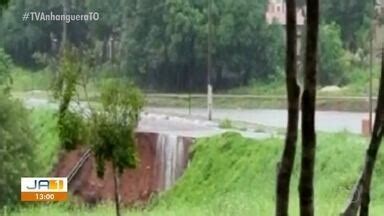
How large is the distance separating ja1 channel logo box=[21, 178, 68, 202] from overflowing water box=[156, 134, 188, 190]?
46.4 inches

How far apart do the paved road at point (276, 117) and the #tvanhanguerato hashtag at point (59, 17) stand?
3.94 ft

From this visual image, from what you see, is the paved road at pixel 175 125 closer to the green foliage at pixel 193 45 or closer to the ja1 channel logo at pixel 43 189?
the green foliage at pixel 193 45

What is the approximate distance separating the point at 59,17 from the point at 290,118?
34.2 ft

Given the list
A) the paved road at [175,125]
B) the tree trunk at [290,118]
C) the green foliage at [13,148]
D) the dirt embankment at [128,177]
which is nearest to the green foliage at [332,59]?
the paved road at [175,125]

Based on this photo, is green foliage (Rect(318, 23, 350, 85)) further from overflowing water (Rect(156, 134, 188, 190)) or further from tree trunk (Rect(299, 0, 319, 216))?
tree trunk (Rect(299, 0, 319, 216))

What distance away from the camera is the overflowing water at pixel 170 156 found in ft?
36.4

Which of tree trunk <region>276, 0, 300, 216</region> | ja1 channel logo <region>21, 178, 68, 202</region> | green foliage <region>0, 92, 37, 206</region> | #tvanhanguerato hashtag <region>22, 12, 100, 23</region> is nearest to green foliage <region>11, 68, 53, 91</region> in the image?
green foliage <region>0, 92, 37, 206</region>

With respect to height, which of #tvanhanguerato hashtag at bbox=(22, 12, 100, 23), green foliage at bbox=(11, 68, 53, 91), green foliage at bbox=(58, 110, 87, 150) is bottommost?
green foliage at bbox=(58, 110, 87, 150)

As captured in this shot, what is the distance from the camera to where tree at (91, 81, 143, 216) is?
6.94 metres

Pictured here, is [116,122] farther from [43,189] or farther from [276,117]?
[276,117]

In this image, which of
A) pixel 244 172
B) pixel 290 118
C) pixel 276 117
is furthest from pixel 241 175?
pixel 290 118

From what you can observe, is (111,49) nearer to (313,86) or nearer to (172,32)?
(172,32)

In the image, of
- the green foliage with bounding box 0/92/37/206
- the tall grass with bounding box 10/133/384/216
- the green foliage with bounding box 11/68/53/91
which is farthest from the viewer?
the green foliage with bounding box 11/68/53/91

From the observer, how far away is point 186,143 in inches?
440
